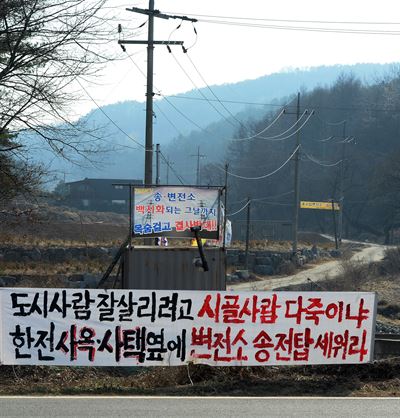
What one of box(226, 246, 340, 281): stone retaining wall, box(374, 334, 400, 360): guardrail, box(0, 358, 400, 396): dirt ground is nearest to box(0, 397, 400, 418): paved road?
box(0, 358, 400, 396): dirt ground

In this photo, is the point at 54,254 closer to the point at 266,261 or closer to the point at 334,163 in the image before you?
the point at 266,261

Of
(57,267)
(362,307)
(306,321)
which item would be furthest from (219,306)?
(57,267)

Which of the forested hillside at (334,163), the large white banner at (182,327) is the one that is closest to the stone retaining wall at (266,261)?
the large white banner at (182,327)

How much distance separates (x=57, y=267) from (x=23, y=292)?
27.5 meters

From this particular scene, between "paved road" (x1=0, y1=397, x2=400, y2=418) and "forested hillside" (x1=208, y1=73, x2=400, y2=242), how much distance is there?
77.5 metres

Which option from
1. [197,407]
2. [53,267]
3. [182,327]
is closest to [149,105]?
[182,327]

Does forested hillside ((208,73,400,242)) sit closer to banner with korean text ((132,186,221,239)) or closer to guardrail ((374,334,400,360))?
banner with korean text ((132,186,221,239))

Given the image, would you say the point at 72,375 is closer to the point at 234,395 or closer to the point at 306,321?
the point at 234,395

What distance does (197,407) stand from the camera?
7.55 meters

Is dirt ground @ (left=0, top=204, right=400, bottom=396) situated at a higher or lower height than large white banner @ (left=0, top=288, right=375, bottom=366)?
lower

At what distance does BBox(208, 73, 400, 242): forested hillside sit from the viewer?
9300cm

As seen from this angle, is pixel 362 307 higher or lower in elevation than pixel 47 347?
higher

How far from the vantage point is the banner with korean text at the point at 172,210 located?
14.1m

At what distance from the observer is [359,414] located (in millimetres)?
7336
